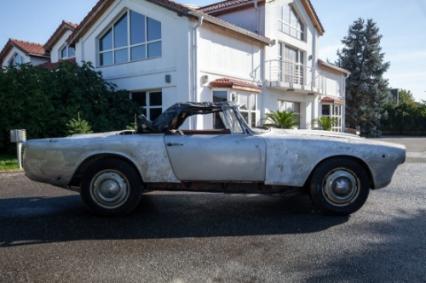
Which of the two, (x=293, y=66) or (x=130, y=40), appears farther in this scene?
(x=293, y=66)

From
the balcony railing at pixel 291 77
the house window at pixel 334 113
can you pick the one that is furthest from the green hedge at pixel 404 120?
the balcony railing at pixel 291 77

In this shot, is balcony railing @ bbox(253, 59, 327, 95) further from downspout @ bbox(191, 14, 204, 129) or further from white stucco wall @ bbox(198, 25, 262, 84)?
downspout @ bbox(191, 14, 204, 129)

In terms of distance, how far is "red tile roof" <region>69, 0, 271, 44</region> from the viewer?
12.3 metres

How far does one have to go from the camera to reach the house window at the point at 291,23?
18.6 m

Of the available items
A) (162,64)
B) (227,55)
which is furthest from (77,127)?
(227,55)

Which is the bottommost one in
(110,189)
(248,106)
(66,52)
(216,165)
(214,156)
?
(110,189)

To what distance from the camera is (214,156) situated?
15.0 ft

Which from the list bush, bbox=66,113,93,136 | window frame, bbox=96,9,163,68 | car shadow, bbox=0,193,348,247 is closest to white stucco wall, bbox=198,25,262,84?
window frame, bbox=96,9,163,68

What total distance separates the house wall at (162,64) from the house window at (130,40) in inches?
10.1

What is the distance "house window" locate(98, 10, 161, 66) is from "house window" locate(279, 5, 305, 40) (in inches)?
301

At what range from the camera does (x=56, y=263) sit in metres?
3.18

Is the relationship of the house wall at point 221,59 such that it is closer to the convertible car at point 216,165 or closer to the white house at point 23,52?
the convertible car at point 216,165

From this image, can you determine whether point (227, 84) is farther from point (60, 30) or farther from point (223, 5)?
point (60, 30)

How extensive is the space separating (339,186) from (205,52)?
31.2 feet
